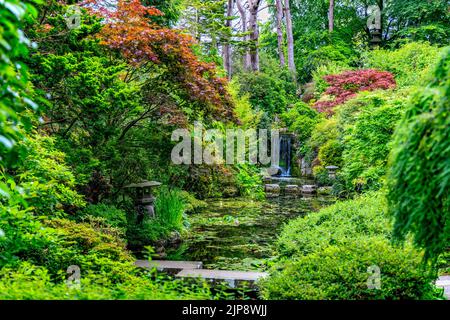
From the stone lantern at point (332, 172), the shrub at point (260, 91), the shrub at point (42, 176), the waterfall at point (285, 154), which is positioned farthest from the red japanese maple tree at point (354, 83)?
the shrub at point (42, 176)

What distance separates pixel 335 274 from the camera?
12.9ft

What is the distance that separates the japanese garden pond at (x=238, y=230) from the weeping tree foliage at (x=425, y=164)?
423cm

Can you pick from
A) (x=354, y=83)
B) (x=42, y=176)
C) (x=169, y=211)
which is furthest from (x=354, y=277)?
(x=354, y=83)

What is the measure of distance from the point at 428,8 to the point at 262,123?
948 centimetres

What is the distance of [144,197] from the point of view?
8.10 metres

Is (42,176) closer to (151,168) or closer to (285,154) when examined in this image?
(151,168)

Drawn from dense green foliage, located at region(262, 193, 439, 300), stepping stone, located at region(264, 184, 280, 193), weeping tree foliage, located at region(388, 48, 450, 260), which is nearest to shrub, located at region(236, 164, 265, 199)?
stepping stone, located at region(264, 184, 280, 193)

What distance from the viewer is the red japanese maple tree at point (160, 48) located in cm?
711

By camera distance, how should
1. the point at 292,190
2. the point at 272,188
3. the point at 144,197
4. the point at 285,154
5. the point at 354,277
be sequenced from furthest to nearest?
1. the point at 285,154
2. the point at 292,190
3. the point at 272,188
4. the point at 144,197
5. the point at 354,277

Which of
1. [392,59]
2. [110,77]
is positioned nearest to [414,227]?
[110,77]

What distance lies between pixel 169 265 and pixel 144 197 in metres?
1.83

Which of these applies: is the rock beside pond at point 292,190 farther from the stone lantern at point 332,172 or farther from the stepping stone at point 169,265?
the stepping stone at point 169,265

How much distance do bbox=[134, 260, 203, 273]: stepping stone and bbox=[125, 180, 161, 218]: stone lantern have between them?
151 cm

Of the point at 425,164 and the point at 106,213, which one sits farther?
the point at 106,213
